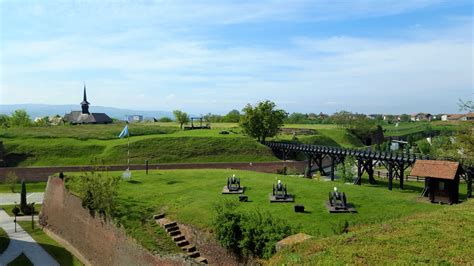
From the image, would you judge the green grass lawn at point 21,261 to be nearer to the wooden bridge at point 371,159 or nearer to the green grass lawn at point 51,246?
the green grass lawn at point 51,246

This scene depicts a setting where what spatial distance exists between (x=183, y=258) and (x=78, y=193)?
47.9ft

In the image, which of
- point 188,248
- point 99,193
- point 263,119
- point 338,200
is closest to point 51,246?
point 99,193

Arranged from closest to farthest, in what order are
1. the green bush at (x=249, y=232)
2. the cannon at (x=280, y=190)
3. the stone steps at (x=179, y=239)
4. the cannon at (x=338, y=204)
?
1. the green bush at (x=249, y=232)
2. the stone steps at (x=179, y=239)
3. the cannon at (x=338, y=204)
4. the cannon at (x=280, y=190)

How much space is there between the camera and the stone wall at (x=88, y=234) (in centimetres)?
2084

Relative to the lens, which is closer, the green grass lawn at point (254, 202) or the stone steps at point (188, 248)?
the green grass lawn at point (254, 202)

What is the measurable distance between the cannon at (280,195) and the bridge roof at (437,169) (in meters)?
7.82

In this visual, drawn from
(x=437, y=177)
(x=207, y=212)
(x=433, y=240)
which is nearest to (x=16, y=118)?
(x=207, y=212)

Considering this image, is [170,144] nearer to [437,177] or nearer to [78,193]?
[78,193]

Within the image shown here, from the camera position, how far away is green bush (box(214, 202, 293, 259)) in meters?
17.0

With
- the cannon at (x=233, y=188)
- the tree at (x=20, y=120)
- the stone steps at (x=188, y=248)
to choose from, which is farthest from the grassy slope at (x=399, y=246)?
the tree at (x=20, y=120)

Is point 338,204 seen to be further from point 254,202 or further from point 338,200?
point 254,202

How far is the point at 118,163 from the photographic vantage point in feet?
163

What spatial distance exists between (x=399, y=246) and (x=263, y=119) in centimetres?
5008

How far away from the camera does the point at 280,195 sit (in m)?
24.3
